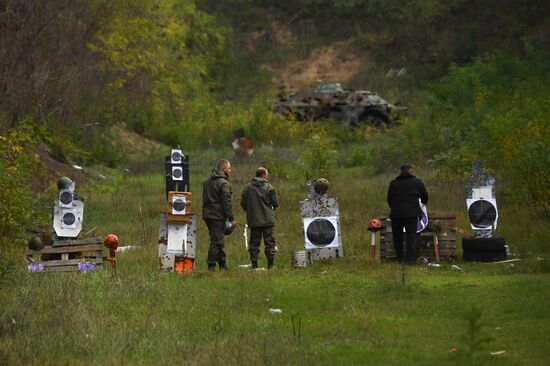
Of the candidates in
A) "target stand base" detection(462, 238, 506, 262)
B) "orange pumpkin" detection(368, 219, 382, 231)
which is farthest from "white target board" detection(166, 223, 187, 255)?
"target stand base" detection(462, 238, 506, 262)

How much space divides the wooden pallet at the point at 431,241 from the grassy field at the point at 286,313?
21.1 inches

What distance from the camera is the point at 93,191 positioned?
114 feet

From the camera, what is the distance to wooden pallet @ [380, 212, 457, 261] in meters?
21.5

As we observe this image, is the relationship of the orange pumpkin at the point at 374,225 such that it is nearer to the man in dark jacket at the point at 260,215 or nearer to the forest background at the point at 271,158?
the forest background at the point at 271,158

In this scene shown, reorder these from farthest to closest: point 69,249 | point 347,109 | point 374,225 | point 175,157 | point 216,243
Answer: point 347,109 → point 175,157 → point 374,225 → point 216,243 → point 69,249

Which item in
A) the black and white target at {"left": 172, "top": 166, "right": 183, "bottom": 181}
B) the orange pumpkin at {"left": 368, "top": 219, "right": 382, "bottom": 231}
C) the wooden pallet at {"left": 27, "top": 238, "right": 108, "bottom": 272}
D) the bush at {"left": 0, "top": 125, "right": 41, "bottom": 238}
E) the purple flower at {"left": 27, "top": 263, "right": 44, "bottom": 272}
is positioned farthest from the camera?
the black and white target at {"left": 172, "top": 166, "right": 183, "bottom": 181}

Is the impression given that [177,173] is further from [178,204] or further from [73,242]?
[73,242]

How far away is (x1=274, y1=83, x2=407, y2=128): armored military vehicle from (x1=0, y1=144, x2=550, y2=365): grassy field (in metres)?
31.9

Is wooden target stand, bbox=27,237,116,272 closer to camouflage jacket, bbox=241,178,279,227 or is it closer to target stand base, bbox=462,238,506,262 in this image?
camouflage jacket, bbox=241,178,279,227

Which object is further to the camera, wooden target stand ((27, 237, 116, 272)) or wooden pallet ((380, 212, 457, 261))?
wooden pallet ((380, 212, 457, 261))

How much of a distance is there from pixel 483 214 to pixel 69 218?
6.48 metres

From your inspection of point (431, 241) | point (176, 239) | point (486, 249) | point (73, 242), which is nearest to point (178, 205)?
point (176, 239)

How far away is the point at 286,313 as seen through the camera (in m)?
16.6

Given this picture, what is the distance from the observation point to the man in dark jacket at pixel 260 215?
20891 mm
